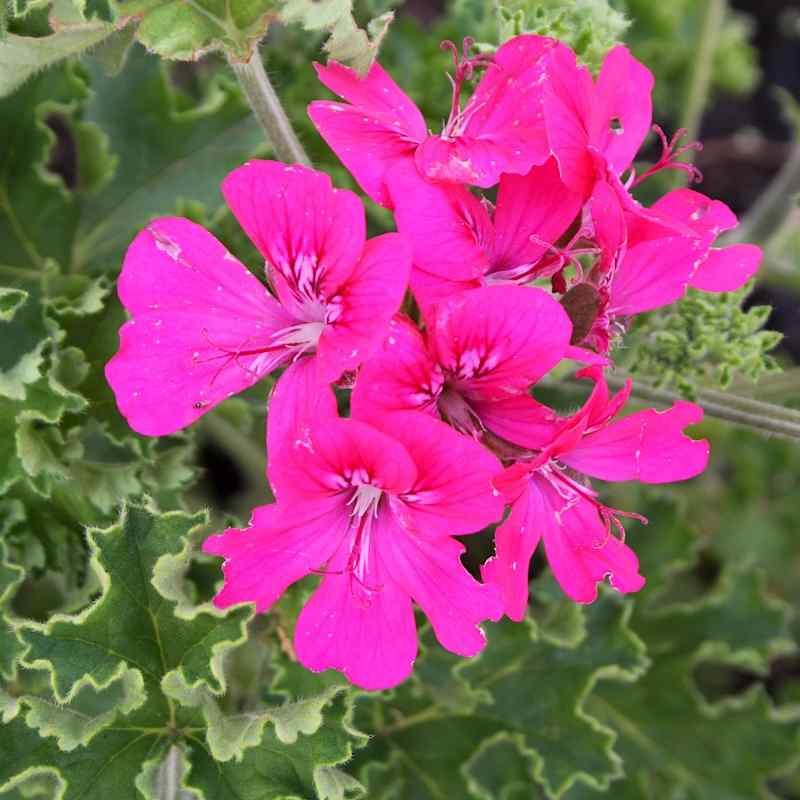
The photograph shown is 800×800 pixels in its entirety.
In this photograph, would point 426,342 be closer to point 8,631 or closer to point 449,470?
point 449,470

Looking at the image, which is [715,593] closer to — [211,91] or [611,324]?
[611,324]

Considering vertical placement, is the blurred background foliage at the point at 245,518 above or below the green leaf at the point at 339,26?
below

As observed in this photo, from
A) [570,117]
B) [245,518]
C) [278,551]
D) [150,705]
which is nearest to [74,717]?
[150,705]

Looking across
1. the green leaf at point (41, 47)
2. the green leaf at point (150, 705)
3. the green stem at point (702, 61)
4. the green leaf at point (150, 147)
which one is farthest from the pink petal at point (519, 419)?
the green stem at point (702, 61)

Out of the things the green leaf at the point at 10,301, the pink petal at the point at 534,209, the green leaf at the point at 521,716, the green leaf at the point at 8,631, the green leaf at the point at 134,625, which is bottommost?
the green leaf at the point at 521,716

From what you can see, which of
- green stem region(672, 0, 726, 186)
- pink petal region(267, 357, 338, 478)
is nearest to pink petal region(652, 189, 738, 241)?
pink petal region(267, 357, 338, 478)

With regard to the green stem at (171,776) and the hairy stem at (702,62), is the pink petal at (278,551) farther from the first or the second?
the hairy stem at (702,62)

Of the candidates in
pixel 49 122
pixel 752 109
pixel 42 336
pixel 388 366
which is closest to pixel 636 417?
pixel 388 366
